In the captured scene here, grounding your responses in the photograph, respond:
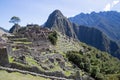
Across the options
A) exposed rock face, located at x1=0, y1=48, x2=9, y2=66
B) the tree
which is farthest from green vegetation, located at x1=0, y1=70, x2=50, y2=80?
the tree

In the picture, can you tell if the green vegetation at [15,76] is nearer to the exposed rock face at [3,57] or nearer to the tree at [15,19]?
the exposed rock face at [3,57]

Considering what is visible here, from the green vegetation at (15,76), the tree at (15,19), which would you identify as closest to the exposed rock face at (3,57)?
the green vegetation at (15,76)

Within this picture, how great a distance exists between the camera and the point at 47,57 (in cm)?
7306

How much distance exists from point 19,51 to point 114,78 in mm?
31559

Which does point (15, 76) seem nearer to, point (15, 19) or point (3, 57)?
point (3, 57)

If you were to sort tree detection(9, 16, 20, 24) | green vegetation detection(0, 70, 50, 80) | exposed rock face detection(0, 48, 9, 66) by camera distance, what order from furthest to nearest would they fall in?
tree detection(9, 16, 20, 24), exposed rock face detection(0, 48, 9, 66), green vegetation detection(0, 70, 50, 80)

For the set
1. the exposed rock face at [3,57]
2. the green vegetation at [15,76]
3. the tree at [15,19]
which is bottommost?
the green vegetation at [15,76]

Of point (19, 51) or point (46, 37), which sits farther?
point (46, 37)

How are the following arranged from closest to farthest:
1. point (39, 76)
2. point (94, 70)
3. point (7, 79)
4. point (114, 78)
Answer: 1. point (7, 79)
2. point (39, 76)
3. point (114, 78)
4. point (94, 70)

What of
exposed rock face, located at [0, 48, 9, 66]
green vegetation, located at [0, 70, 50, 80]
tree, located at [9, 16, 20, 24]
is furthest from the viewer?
tree, located at [9, 16, 20, 24]

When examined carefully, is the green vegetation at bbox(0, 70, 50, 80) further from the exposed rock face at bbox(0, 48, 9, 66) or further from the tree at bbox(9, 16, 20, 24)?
the tree at bbox(9, 16, 20, 24)

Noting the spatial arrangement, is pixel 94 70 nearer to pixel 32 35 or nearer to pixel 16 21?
pixel 32 35

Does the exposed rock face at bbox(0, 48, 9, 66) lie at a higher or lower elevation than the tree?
lower

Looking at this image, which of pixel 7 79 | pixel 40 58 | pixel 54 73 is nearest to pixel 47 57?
pixel 40 58
